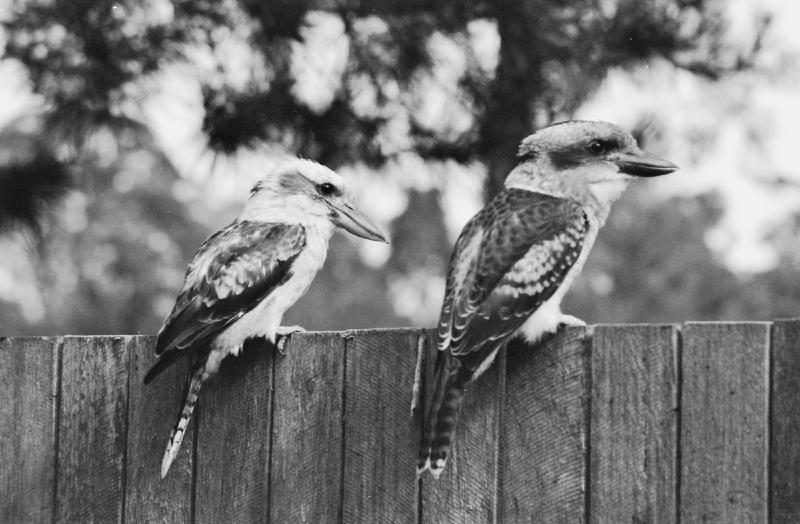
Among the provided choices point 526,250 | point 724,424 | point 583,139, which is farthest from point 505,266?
point 724,424

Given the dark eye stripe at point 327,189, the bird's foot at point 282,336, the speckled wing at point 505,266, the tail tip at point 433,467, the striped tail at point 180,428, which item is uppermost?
the dark eye stripe at point 327,189

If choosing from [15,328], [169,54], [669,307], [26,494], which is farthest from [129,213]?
[26,494]

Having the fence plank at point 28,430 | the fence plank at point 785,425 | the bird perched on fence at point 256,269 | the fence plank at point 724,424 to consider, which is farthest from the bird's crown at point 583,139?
the fence plank at point 28,430

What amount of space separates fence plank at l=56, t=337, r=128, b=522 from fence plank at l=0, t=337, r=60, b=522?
55 mm

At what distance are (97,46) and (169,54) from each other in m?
0.35

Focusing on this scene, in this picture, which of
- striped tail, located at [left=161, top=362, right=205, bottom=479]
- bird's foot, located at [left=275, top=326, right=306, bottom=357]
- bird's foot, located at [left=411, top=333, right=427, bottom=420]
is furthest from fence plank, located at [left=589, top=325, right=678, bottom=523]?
striped tail, located at [left=161, top=362, right=205, bottom=479]

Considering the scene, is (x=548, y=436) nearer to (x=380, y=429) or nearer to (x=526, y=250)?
(x=380, y=429)

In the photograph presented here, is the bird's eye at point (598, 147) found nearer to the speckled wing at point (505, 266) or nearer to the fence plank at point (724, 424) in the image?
the speckled wing at point (505, 266)

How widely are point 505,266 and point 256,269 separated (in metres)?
1.01

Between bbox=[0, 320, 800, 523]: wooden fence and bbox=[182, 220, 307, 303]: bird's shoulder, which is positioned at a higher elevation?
bbox=[182, 220, 307, 303]: bird's shoulder

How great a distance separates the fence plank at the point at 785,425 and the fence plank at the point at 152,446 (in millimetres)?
1804

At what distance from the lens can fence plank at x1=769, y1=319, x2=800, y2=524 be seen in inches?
110

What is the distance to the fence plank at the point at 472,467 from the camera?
325 centimetres

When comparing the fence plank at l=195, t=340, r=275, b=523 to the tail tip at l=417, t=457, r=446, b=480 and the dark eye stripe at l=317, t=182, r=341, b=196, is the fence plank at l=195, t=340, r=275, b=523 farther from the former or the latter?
the dark eye stripe at l=317, t=182, r=341, b=196
